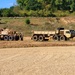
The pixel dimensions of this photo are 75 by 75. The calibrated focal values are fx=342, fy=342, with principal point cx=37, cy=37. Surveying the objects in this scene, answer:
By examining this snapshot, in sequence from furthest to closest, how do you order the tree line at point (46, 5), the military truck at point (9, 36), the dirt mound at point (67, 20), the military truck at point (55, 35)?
the tree line at point (46, 5), the dirt mound at point (67, 20), the military truck at point (9, 36), the military truck at point (55, 35)

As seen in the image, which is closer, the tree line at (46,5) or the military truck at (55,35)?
the military truck at (55,35)

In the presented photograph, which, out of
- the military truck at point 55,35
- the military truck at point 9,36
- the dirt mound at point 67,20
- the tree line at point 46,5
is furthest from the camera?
the tree line at point 46,5

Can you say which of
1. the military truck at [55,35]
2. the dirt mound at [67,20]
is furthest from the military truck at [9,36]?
the dirt mound at [67,20]

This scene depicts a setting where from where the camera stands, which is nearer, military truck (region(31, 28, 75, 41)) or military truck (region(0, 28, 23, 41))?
military truck (region(31, 28, 75, 41))

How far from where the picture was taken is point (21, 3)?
6088 inches

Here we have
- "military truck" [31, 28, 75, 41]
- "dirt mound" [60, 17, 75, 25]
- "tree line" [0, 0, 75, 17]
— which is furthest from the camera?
"tree line" [0, 0, 75, 17]

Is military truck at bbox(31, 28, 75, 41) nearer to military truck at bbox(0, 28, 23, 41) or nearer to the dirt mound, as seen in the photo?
military truck at bbox(0, 28, 23, 41)

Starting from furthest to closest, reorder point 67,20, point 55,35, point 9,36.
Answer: point 67,20, point 9,36, point 55,35

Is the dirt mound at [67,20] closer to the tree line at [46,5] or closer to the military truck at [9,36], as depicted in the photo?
the tree line at [46,5]

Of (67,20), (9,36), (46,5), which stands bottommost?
(9,36)

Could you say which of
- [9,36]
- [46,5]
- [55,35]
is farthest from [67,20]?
[55,35]

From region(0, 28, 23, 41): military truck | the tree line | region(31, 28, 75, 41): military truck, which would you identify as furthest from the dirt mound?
region(31, 28, 75, 41): military truck

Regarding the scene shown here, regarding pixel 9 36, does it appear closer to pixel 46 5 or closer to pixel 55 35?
pixel 55 35

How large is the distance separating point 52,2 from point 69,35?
332ft
